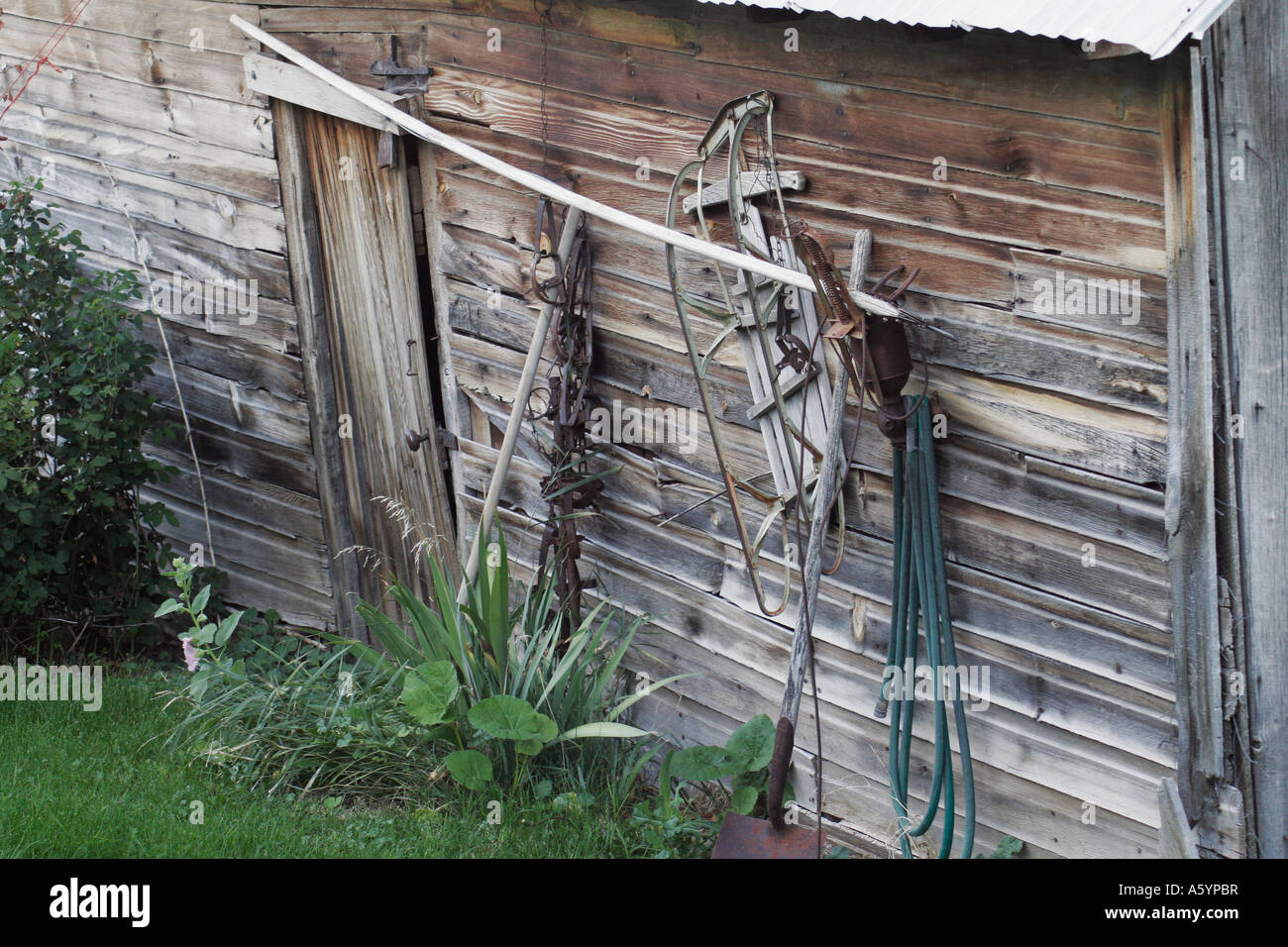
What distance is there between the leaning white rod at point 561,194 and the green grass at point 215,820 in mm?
1817

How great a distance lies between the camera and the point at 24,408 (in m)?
4.68

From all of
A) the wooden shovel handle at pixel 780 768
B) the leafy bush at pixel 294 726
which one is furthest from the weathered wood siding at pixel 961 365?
the leafy bush at pixel 294 726

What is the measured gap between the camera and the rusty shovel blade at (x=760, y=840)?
3.33m

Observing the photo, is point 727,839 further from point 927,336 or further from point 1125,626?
point 927,336

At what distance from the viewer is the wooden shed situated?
278 centimetres

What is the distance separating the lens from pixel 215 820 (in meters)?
3.74

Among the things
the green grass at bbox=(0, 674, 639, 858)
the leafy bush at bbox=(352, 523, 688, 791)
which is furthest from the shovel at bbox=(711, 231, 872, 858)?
the leafy bush at bbox=(352, 523, 688, 791)

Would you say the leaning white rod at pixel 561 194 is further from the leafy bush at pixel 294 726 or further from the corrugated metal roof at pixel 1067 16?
the leafy bush at pixel 294 726

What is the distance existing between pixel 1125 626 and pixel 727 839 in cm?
129

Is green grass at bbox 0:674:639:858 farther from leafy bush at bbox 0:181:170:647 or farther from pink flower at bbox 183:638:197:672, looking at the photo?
leafy bush at bbox 0:181:170:647

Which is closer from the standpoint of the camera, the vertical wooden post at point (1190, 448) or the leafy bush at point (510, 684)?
the vertical wooden post at point (1190, 448)

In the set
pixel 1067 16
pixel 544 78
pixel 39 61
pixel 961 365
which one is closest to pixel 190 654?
pixel 544 78
